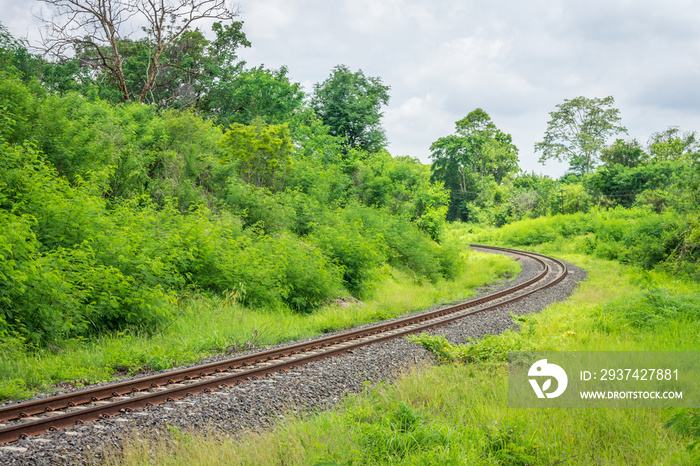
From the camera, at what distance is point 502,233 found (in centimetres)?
5106

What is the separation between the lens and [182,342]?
959cm

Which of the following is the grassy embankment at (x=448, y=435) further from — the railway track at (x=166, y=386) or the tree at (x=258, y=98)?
the tree at (x=258, y=98)

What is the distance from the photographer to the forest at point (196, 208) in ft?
28.7

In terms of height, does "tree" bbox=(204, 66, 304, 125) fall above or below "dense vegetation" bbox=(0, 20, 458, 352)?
above

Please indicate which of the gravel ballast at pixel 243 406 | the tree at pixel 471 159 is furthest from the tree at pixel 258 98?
the tree at pixel 471 159

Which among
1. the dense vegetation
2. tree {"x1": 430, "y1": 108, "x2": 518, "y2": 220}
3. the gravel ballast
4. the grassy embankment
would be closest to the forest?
the dense vegetation

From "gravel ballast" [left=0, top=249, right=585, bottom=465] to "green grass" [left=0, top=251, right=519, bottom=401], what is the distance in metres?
1.90

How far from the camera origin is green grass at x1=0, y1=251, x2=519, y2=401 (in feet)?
23.7

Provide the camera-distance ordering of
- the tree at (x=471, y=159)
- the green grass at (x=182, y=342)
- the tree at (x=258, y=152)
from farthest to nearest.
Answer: the tree at (x=471, y=159)
the tree at (x=258, y=152)
the green grass at (x=182, y=342)

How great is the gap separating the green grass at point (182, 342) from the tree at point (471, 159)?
48118 millimetres

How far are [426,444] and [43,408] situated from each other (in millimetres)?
4765

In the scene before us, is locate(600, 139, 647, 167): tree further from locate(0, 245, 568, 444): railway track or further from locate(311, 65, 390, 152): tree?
locate(0, 245, 568, 444): railway track

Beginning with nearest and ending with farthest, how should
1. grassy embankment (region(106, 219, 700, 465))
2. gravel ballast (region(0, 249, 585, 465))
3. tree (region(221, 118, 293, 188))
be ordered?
grassy embankment (region(106, 219, 700, 465))
gravel ballast (region(0, 249, 585, 465))
tree (region(221, 118, 293, 188))

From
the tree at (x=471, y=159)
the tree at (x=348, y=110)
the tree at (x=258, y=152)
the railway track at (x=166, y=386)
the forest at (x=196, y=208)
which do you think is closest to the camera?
the railway track at (x=166, y=386)
